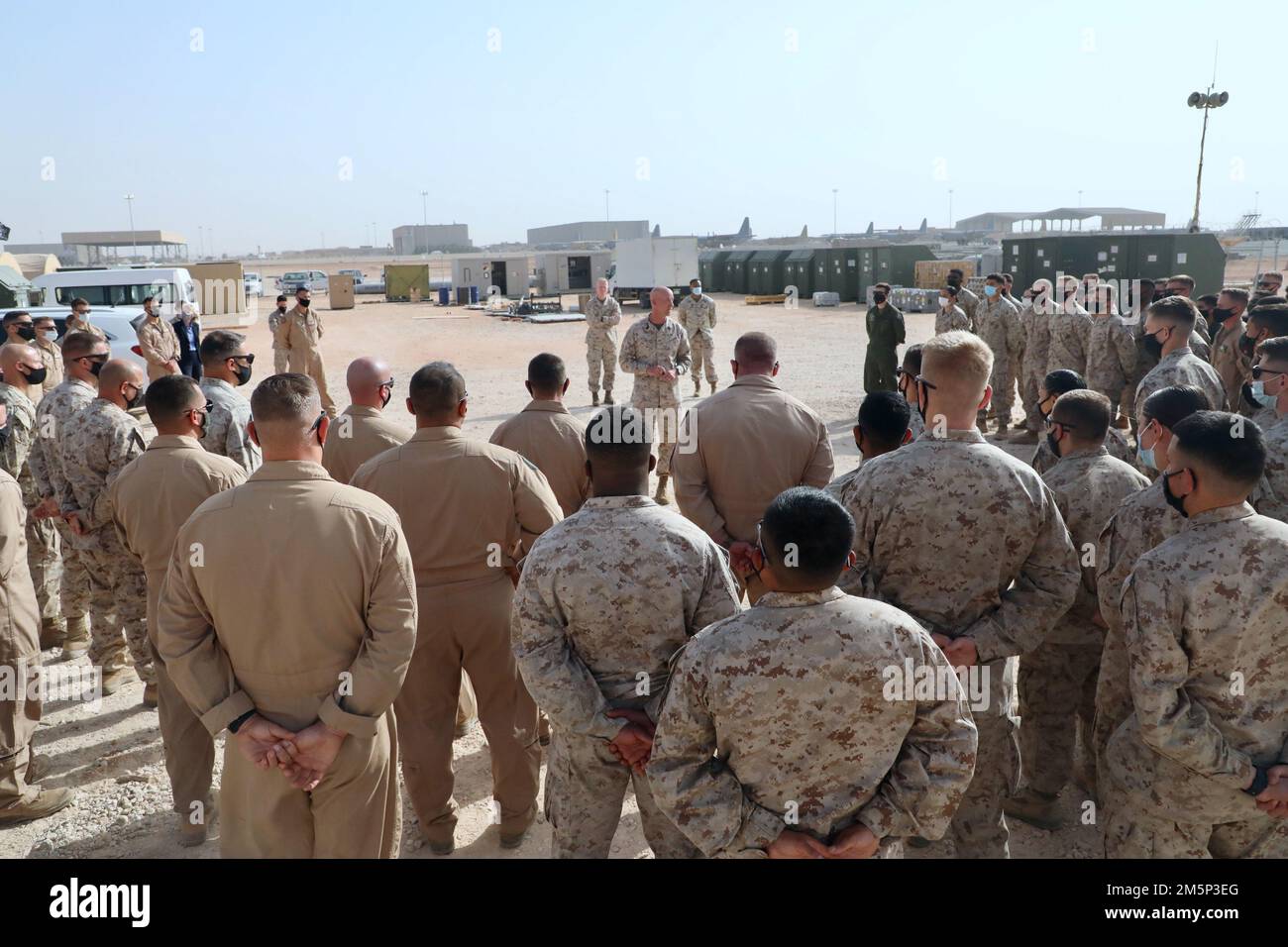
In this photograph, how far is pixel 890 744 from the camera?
2273 mm

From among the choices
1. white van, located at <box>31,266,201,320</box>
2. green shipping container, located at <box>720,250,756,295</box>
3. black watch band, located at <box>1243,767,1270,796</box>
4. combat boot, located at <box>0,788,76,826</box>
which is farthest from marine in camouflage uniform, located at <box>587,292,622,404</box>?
green shipping container, located at <box>720,250,756,295</box>

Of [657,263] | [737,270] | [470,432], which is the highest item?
[737,270]

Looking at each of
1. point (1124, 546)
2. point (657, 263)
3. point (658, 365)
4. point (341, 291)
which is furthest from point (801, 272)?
point (1124, 546)

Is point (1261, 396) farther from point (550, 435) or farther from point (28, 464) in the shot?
point (28, 464)

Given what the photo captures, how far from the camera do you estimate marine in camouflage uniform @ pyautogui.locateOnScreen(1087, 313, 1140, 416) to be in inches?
377

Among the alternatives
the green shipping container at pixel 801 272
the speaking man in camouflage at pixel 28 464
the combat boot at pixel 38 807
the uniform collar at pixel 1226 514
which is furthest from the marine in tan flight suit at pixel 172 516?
the green shipping container at pixel 801 272

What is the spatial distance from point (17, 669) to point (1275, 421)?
5608 mm

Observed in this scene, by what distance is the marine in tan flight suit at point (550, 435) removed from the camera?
188 inches

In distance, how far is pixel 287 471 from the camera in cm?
282

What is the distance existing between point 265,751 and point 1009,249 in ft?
69.7

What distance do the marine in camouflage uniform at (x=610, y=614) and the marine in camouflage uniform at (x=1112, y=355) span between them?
321 inches

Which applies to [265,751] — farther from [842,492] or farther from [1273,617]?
[1273,617]

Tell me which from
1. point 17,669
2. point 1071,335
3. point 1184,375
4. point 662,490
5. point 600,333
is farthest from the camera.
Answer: point 600,333

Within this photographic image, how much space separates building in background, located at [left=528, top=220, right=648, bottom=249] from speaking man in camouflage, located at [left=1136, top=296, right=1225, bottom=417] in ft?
316
